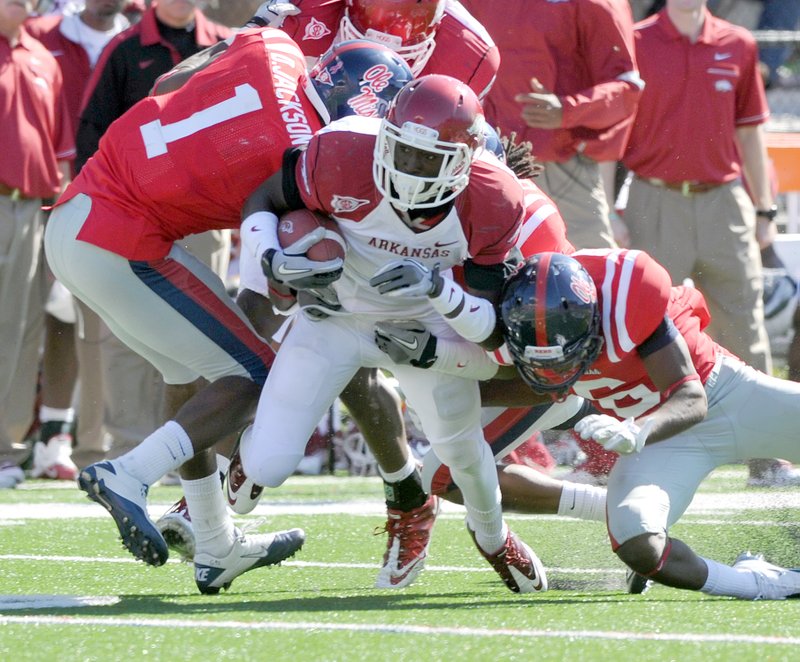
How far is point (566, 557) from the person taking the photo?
484cm

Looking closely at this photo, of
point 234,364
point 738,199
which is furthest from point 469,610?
point 738,199

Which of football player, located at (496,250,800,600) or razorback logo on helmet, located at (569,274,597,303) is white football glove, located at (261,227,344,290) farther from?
razorback logo on helmet, located at (569,274,597,303)

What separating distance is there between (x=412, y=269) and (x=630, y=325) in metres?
0.59

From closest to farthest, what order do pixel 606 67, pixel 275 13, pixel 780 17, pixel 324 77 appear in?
1. pixel 324 77
2. pixel 275 13
3. pixel 606 67
4. pixel 780 17

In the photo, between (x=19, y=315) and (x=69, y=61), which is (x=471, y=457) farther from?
(x=69, y=61)

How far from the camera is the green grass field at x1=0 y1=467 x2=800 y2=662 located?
3.17 metres

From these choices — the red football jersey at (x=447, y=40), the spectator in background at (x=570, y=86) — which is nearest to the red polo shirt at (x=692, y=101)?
the spectator in background at (x=570, y=86)

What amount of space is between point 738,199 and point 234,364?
3.09 metres

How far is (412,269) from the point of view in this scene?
12.6 feet

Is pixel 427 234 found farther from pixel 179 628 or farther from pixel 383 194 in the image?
pixel 179 628

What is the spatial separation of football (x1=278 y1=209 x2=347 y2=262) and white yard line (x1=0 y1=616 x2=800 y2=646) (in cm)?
97

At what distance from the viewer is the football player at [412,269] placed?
12.7 ft

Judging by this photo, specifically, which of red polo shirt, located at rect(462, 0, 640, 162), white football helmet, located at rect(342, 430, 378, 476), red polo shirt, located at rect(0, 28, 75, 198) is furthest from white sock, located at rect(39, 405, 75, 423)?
red polo shirt, located at rect(462, 0, 640, 162)

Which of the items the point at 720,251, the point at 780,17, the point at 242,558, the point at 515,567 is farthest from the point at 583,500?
the point at 780,17
